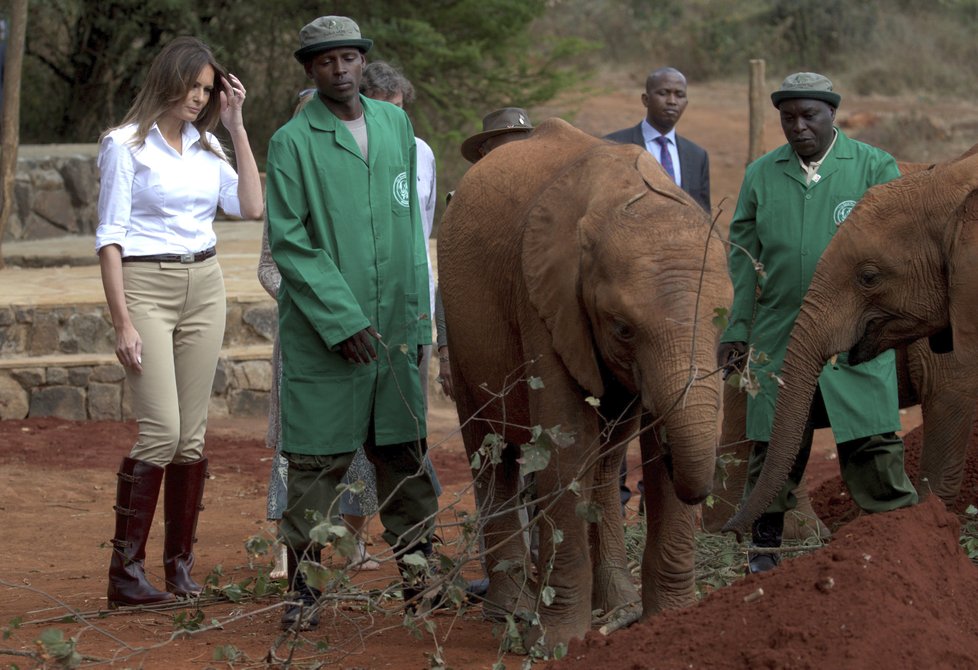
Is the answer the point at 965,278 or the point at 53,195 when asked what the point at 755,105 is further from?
the point at 965,278

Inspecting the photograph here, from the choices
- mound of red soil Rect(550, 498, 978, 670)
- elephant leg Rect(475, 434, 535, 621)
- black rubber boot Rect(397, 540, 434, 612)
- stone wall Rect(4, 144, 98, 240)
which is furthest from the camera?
stone wall Rect(4, 144, 98, 240)

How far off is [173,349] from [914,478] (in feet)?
13.1

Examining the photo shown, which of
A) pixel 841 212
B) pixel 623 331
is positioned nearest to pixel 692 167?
pixel 841 212

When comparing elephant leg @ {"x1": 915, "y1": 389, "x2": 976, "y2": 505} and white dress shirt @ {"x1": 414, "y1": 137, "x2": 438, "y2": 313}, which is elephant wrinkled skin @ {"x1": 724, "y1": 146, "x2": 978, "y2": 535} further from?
white dress shirt @ {"x1": 414, "y1": 137, "x2": 438, "y2": 313}

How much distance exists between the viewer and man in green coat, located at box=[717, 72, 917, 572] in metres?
6.24

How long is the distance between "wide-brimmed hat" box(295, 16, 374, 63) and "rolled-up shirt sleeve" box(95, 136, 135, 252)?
93cm

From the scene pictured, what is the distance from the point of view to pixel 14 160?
42.1 ft

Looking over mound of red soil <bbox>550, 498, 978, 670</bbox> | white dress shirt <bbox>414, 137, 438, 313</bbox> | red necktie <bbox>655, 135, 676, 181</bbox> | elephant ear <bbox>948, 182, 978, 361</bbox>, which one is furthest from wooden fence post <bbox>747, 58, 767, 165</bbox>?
mound of red soil <bbox>550, 498, 978, 670</bbox>

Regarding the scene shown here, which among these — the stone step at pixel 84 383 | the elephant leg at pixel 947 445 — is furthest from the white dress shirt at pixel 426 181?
the stone step at pixel 84 383

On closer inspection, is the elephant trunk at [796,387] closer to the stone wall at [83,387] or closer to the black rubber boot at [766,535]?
the black rubber boot at [766,535]

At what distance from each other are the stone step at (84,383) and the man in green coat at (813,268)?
19.6 ft

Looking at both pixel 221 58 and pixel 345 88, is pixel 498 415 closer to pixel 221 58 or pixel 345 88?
pixel 345 88

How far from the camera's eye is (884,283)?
604 cm

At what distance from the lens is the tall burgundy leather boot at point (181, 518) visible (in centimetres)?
653
